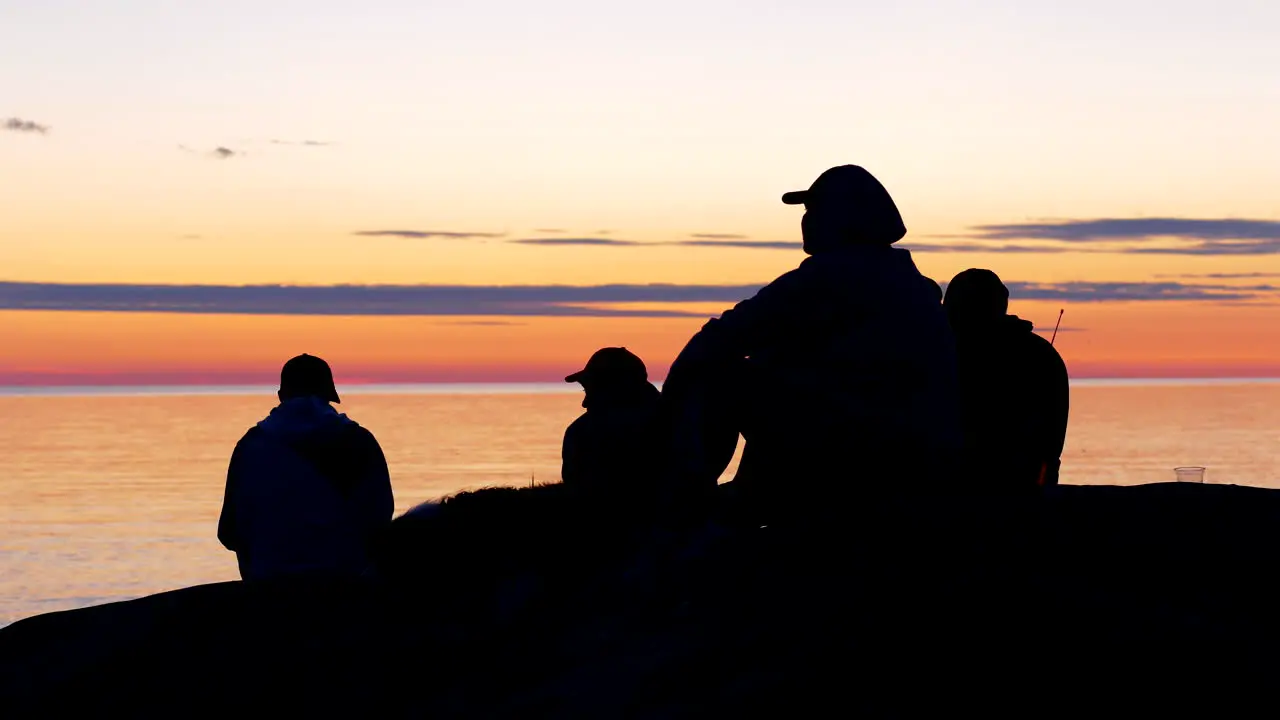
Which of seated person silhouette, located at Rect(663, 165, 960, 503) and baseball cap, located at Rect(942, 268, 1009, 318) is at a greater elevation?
baseball cap, located at Rect(942, 268, 1009, 318)

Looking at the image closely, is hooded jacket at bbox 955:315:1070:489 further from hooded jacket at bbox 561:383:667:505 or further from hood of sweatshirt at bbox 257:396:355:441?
hood of sweatshirt at bbox 257:396:355:441

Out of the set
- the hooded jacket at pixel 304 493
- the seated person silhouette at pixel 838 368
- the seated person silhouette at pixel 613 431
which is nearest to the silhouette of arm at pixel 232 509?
the hooded jacket at pixel 304 493

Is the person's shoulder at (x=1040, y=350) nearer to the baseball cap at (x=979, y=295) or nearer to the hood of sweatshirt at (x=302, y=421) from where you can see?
the baseball cap at (x=979, y=295)

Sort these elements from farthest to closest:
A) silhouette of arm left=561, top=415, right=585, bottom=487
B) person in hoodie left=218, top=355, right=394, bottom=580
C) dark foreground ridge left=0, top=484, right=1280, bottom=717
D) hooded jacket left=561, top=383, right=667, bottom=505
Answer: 1. silhouette of arm left=561, top=415, right=585, bottom=487
2. hooded jacket left=561, top=383, right=667, bottom=505
3. person in hoodie left=218, top=355, right=394, bottom=580
4. dark foreground ridge left=0, top=484, right=1280, bottom=717

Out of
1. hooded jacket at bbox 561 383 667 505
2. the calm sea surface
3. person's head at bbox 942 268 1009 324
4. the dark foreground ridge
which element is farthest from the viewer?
the calm sea surface

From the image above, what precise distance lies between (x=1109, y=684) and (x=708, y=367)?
199 cm

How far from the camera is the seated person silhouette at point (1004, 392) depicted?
809 cm

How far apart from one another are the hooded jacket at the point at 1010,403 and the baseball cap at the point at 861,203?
198cm

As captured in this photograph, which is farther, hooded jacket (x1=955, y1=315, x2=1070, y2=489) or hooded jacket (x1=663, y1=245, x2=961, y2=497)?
hooded jacket (x1=955, y1=315, x2=1070, y2=489)

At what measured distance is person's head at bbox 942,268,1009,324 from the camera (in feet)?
27.2

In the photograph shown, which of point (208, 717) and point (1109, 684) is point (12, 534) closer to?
point (208, 717)

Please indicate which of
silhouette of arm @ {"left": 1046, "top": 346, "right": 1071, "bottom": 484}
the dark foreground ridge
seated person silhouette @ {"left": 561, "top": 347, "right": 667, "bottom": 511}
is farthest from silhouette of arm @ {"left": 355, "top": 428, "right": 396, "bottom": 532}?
silhouette of arm @ {"left": 1046, "top": 346, "right": 1071, "bottom": 484}

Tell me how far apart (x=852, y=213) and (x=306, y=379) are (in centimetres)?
294

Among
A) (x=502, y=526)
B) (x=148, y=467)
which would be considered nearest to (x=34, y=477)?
(x=148, y=467)
